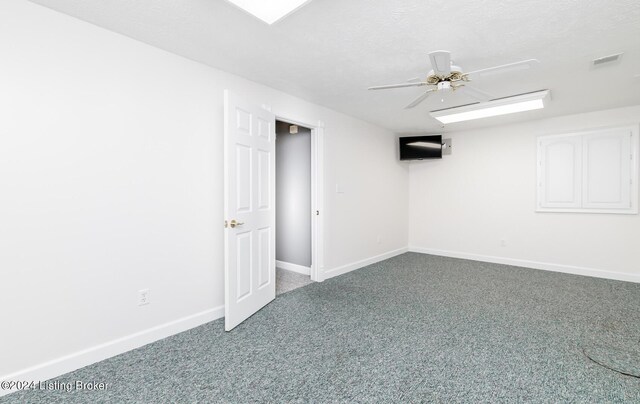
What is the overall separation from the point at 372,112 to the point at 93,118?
3.31 m

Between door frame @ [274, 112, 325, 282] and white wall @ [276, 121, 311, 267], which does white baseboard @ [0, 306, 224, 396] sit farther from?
white wall @ [276, 121, 311, 267]

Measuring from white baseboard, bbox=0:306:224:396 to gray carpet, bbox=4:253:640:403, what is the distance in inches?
2.4

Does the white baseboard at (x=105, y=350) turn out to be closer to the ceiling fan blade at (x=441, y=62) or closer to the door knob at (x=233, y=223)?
the door knob at (x=233, y=223)

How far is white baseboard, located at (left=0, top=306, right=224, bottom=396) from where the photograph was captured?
6.05ft

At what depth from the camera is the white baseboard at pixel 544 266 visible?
401cm

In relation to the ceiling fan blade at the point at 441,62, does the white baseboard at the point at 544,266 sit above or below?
below

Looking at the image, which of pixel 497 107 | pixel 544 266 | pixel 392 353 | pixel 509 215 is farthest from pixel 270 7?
pixel 544 266

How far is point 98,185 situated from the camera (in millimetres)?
2119

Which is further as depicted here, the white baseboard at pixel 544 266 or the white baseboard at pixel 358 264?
the white baseboard at pixel 358 264

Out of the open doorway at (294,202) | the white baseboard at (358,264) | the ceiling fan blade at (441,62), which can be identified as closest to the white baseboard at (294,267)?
the open doorway at (294,202)

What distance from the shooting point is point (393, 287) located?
370 cm

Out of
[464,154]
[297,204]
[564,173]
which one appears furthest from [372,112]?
[564,173]

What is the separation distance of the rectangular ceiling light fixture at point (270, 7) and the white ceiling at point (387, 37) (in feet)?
0.63

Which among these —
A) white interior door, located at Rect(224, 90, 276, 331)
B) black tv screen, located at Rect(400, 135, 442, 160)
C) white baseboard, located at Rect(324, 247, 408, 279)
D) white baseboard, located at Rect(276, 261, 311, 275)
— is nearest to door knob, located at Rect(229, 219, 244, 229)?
white interior door, located at Rect(224, 90, 276, 331)
